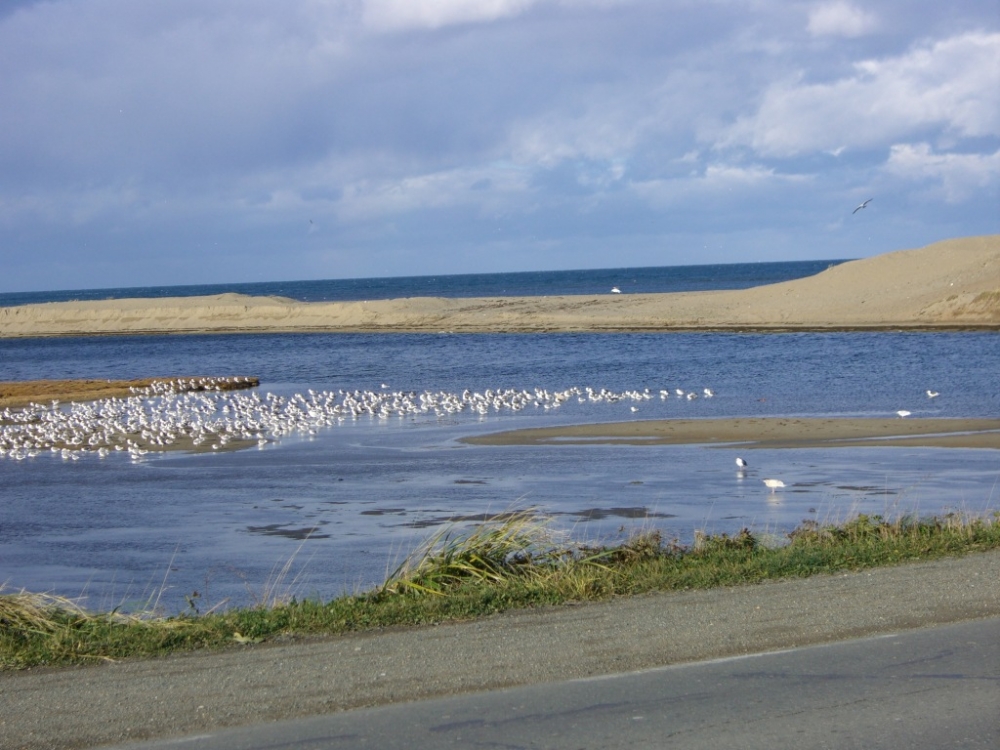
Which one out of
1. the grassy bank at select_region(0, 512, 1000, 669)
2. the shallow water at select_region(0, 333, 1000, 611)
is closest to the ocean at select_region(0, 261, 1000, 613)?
the shallow water at select_region(0, 333, 1000, 611)

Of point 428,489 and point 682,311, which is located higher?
point 682,311

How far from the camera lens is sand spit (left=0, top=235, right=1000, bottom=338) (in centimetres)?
5403

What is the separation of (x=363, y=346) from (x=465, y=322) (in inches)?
492

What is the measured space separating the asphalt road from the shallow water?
159 inches

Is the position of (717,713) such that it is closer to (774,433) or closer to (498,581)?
(498,581)

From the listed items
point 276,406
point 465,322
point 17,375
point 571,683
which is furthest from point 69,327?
point 571,683

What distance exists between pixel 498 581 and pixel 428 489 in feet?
24.8

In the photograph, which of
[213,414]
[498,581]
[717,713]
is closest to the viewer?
[717,713]

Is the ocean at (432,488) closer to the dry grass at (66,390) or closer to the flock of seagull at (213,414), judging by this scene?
the flock of seagull at (213,414)

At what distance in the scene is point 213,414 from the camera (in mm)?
27812

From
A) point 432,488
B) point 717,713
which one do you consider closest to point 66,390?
point 432,488

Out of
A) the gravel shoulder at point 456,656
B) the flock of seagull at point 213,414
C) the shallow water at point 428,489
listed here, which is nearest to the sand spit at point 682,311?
the shallow water at point 428,489

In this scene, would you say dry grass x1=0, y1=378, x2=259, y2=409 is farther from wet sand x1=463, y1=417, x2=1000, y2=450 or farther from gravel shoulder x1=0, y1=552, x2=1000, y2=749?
gravel shoulder x1=0, y1=552, x2=1000, y2=749

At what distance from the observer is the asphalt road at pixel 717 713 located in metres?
5.69
